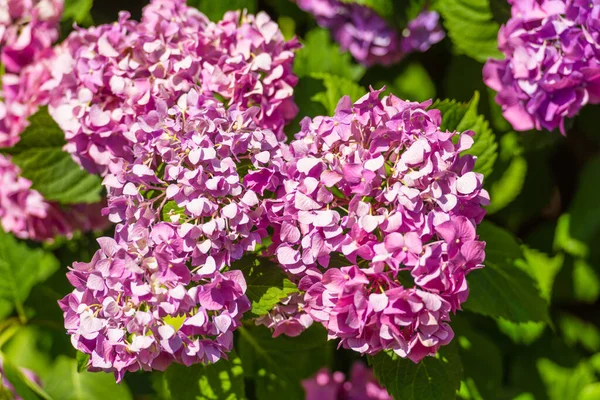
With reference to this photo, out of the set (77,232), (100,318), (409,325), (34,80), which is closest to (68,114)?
(34,80)

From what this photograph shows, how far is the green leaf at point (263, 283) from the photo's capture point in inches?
40.3

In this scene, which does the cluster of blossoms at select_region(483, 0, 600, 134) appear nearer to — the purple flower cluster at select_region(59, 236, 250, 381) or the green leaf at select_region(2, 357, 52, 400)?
the purple flower cluster at select_region(59, 236, 250, 381)

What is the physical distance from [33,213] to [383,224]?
89 cm

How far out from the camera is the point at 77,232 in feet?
5.44

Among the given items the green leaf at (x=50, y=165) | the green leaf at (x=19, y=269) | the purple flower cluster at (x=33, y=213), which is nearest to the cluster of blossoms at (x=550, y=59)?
the green leaf at (x=50, y=165)

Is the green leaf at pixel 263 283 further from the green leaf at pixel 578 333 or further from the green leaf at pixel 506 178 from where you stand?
the green leaf at pixel 578 333

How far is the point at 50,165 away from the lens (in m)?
1.39

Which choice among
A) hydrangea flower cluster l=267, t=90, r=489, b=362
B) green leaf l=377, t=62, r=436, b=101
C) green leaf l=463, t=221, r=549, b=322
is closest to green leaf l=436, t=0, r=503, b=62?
green leaf l=377, t=62, r=436, b=101

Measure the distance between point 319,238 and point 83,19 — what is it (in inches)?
35.4

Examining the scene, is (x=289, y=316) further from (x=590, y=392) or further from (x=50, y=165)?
(x=590, y=392)

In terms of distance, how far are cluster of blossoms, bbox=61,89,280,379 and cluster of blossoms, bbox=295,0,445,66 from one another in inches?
26.7

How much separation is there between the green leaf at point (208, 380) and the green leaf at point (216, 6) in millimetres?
715

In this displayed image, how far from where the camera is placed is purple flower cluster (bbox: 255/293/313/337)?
3.43ft

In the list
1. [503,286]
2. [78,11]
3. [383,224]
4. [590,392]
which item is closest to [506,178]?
[503,286]
